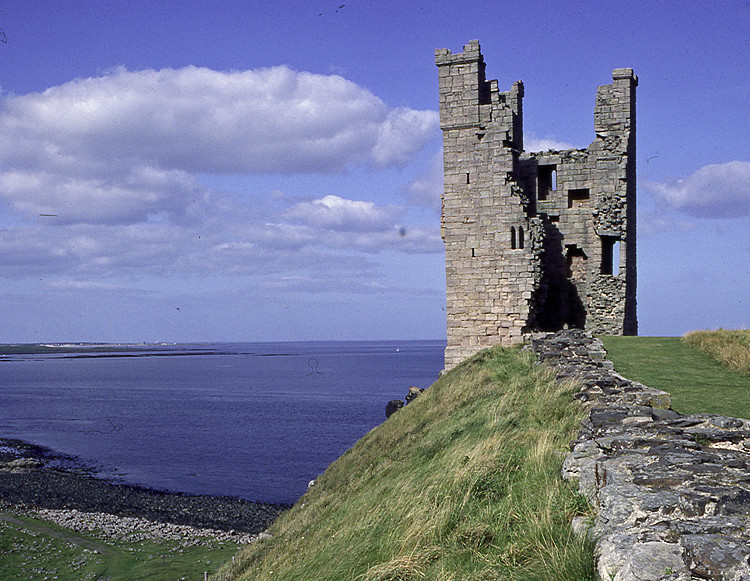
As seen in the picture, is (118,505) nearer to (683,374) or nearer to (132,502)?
(132,502)

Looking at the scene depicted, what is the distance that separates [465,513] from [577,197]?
2348cm

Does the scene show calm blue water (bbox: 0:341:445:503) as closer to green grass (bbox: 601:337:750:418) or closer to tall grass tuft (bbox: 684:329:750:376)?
green grass (bbox: 601:337:750:418)

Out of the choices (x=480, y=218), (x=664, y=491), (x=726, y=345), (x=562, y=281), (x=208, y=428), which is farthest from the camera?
(x=208, y=428)

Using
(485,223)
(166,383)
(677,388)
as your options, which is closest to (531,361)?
(677,388)

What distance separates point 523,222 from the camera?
86.1ft

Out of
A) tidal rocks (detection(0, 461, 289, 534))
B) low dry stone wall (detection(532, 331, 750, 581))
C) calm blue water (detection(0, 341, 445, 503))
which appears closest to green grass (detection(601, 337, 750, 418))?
low dry stone wall (detection(532, 331, 750, 581))

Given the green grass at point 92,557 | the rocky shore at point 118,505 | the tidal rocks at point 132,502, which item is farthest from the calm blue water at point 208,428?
the green grass at point 92,557

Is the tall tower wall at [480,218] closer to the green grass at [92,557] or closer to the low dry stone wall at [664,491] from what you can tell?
→ the green grass at [92,557]

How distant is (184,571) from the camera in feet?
70.3

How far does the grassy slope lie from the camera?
229 inches

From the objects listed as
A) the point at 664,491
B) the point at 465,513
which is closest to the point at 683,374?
the point at 465,513

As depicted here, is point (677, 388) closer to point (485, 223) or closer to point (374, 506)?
point (374, 506)

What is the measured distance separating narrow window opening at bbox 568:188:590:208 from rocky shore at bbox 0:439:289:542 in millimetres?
18677

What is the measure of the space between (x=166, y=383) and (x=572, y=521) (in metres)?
110
